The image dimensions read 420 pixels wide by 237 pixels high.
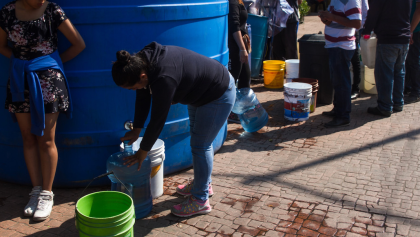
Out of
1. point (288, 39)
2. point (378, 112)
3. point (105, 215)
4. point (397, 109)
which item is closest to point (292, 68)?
point (288, 39)

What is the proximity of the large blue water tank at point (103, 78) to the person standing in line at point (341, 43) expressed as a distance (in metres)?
1.77

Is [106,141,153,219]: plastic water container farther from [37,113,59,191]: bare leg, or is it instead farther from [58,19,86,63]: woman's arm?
[58,19,86,63]: woman's arm

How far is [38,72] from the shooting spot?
324cm

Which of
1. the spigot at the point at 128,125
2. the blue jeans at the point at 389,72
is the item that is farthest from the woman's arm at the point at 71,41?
the blue jeans at the point at 389,72

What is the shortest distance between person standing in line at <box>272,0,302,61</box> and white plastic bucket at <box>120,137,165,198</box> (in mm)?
4849

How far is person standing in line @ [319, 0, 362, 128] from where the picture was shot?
4854 millimetres

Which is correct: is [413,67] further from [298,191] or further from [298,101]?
[298,191]

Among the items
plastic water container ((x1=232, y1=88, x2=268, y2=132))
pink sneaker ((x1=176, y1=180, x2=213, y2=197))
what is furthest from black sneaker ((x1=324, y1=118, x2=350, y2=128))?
pink sneaker ((x1=176, y1=180, x2=213, y2=197))

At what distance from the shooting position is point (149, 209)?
3.46m

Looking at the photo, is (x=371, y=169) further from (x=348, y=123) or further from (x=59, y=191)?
(x=59, y=191)

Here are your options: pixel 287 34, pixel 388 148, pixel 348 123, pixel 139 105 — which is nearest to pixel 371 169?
pixel 388 148

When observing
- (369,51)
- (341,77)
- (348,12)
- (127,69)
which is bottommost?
(341,77)

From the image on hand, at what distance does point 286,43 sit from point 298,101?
104 inches

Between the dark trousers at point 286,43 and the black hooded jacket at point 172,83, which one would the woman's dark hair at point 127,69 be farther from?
the dark trousers at point 286,43
